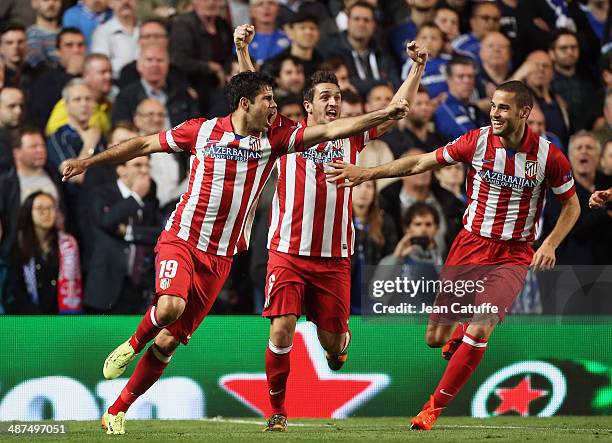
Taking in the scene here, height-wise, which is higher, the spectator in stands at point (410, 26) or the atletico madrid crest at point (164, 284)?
the spectator in stands at point (410, 26)

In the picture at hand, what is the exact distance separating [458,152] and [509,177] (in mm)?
433

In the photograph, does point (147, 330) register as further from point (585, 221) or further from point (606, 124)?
point (606, 124)

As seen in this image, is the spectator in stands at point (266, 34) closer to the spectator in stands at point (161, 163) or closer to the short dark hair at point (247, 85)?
the spectator in stands at point (161, 163)

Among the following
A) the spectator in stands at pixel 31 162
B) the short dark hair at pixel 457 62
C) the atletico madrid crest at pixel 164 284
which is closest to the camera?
the atletico madrid crest at pixel 164 284

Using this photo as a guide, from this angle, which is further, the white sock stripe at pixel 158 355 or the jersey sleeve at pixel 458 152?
the jersey sleeve at pixel 458 152

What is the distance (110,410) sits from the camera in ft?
26.5

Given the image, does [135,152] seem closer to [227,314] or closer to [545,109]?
[227,314]

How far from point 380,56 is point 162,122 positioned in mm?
2627

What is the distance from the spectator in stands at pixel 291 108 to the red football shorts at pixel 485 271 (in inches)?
120

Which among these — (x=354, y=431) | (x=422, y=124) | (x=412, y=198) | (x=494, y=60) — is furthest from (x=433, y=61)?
Result: (x=354, y=431)

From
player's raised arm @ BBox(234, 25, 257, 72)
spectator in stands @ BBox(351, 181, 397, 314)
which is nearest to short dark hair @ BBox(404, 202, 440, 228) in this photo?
spectator in stands @ BBox(351, 181, 397, 314)

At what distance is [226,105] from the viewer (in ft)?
39.5

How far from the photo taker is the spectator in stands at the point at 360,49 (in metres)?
12.5

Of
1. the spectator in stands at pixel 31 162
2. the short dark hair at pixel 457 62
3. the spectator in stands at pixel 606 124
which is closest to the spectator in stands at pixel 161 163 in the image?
the spectator in stands at pixel 31 162
